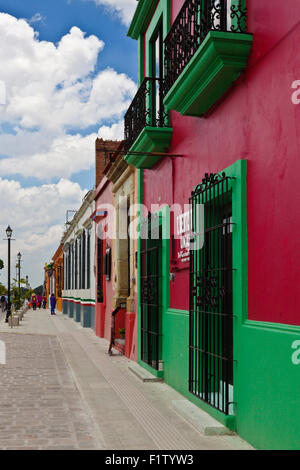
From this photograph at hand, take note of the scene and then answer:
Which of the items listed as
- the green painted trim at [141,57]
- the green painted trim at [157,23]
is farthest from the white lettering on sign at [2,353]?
the green painted trim at [157,23]

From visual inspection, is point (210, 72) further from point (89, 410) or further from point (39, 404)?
point (39, 404)

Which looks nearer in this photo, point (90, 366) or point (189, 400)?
point (189, 400)

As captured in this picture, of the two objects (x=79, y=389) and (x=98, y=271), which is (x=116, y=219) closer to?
(x=98, y=271)

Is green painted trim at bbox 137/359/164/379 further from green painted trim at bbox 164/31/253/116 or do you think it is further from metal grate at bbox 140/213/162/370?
green painted trim at bbox 164/31/253/116

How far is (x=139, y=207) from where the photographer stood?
12172mm

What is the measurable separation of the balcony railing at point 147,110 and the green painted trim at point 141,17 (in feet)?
4.36

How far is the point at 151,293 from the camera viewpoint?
1058cm

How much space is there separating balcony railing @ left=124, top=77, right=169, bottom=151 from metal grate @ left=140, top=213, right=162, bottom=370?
5.48 ft

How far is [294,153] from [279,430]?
2348mm

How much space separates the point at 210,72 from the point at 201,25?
0.66m

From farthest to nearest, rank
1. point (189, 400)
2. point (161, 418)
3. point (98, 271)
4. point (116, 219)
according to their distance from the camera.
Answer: point (98, 271)
point (116, 219)
point (189, 400)
point (161, 418)

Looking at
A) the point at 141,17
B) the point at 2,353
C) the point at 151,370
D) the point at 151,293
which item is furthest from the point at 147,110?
the point at 2,353

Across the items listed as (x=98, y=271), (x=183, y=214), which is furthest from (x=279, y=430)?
(x=98, y=271)

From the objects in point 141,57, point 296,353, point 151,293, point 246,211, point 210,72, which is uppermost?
point 141,57
